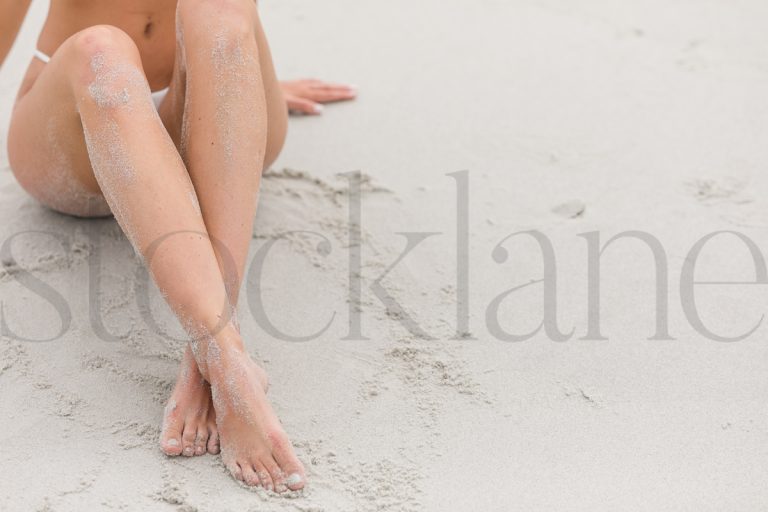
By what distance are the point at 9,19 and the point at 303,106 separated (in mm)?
914

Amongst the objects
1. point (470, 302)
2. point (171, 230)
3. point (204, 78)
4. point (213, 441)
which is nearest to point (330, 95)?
point (470, 302)

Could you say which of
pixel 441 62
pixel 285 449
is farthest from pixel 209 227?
pixel 441 62

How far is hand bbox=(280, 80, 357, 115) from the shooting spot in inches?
109

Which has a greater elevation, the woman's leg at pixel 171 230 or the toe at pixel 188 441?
the woman's leg at pixel 171 230

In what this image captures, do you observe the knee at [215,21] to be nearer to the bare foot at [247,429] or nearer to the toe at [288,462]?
the bare foot at [247,429]

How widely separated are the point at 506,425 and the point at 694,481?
12.2 inches

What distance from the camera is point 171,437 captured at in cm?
172

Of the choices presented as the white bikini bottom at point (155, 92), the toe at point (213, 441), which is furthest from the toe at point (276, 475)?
the white bikini bottom at point (155, 92)

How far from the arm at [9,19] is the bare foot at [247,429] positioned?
713 millimetres

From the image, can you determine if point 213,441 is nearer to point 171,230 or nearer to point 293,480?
point 293,480

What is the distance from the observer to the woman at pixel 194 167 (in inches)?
66.9

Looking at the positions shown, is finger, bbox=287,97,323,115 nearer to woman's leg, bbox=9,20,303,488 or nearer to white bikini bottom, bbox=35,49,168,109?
white bikini bottom, bbox=35,49,168,109

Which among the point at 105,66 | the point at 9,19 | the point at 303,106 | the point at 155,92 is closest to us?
the point at 105,66

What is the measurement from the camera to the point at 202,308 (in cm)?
170
